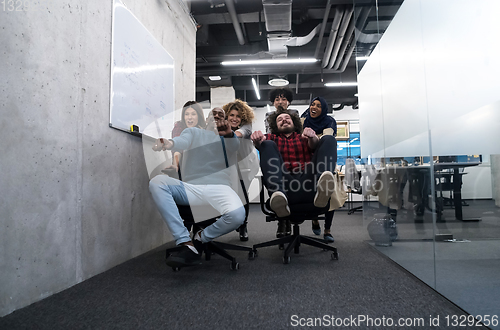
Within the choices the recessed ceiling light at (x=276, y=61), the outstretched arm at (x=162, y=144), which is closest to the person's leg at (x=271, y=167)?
the outstretched arm at (x=162, y=144)

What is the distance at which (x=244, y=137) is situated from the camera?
7.93 ft

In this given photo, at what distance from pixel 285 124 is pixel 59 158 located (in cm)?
159

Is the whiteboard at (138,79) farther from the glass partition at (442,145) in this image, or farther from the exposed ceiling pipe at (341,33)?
the exposed ceiling pipe at (341,33)

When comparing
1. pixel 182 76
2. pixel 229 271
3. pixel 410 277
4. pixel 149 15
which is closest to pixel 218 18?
pixel 182 76

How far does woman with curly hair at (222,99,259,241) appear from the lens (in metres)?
2.39

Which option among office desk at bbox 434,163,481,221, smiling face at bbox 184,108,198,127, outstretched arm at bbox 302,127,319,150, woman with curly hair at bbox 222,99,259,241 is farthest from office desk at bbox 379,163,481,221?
smiling face at bbox 184,108,198,127

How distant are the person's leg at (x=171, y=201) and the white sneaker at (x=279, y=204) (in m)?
0.55

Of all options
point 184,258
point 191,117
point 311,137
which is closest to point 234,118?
point 191,117

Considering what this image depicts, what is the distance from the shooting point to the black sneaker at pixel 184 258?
5.24 feet

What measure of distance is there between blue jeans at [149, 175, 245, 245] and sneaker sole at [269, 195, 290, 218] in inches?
8.0

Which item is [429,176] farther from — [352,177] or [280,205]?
[352,177]

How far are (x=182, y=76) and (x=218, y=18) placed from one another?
2231 mm

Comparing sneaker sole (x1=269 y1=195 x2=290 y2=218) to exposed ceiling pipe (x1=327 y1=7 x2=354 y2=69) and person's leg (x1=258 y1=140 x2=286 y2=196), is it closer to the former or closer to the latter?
person's leg (x1=258 y1=140 x2=286 y2=196)

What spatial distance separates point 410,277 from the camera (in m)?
1.68
